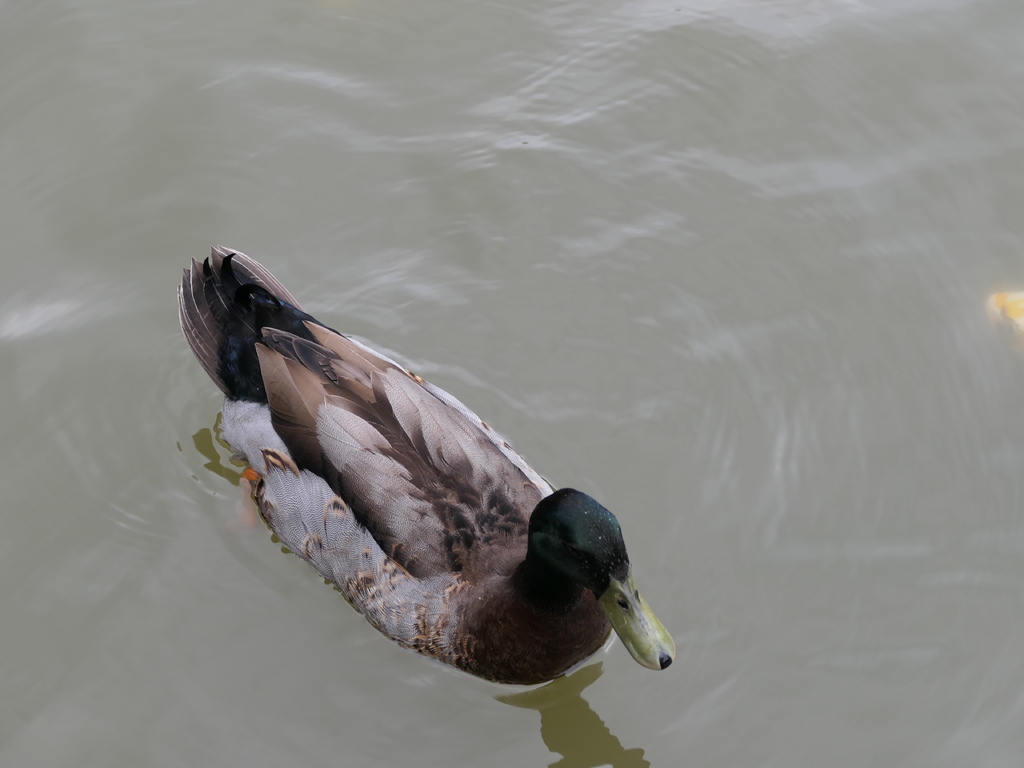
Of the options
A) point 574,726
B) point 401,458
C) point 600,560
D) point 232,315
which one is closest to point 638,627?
point 600,560

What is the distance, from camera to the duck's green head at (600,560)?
16.0ft

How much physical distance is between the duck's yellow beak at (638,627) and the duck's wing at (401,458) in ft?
2.06

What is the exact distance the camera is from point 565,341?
6867mm

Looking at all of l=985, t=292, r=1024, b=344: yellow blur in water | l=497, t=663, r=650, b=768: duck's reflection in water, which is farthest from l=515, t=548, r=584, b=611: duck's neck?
l=985, t=292, r=1024, b=344: yellow blur in water

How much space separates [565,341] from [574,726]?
7.21 feet

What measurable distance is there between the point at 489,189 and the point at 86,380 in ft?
8.59

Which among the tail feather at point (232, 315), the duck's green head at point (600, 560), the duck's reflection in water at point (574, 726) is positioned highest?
the tail feather at point (232, 315)

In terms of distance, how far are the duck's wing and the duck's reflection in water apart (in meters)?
0.67

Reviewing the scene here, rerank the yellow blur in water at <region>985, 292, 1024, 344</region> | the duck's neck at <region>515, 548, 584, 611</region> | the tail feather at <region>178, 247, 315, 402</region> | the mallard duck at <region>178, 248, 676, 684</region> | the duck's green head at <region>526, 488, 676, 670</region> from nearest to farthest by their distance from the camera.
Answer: the duck's green head at <region>526, 488, 676, 670</region>, the mallard duck at <region>178, 248, 676, 684</region>, the duck's neck at <region>515, 548, 584, 611</region>, the tail feather at <region>178, 247, 315, 402</region>, the yellow blur in water at <region>985, 292, 1024, 344</region>

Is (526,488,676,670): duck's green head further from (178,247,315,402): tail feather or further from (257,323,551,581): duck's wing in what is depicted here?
(178,247,315,402): tail feather

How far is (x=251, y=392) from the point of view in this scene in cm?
621

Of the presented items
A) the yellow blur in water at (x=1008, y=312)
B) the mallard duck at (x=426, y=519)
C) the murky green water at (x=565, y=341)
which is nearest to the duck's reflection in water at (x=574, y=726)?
the murky green water at (x=565, y=341)

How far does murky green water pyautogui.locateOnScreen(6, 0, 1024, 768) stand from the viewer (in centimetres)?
558

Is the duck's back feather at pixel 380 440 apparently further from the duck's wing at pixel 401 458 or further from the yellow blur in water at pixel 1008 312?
the yellow blur in water at pixel 1008 312
